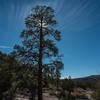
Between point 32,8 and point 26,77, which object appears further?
point 32,8

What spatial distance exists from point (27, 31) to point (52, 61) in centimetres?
363

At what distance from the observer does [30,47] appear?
31.4 feet

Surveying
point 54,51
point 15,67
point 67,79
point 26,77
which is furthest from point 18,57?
point 67,79

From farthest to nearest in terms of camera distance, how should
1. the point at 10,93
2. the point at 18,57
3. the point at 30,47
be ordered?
the point at 10,93
the point at 30,47
the point at 18,57

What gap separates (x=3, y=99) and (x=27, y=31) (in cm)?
659

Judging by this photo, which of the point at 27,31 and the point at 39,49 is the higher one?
the point at 27,31

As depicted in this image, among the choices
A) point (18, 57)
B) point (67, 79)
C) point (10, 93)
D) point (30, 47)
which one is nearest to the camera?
point (18, 57)

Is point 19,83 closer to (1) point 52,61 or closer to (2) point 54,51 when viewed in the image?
(1) point 52,61

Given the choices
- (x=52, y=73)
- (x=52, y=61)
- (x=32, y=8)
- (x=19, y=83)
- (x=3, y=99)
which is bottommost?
(x=3, y=99)

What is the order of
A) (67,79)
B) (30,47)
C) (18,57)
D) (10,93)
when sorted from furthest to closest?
(67,79) → (10,93) → (30,47) → (18,57)

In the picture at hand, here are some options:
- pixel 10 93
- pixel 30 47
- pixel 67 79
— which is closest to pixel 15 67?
pixel 30 47

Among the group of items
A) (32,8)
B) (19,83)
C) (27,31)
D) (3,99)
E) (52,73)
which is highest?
(32,8)

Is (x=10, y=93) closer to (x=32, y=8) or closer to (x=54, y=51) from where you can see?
(x=54, y=51)

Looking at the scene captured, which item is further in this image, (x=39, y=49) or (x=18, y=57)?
(x=39, y=49)
